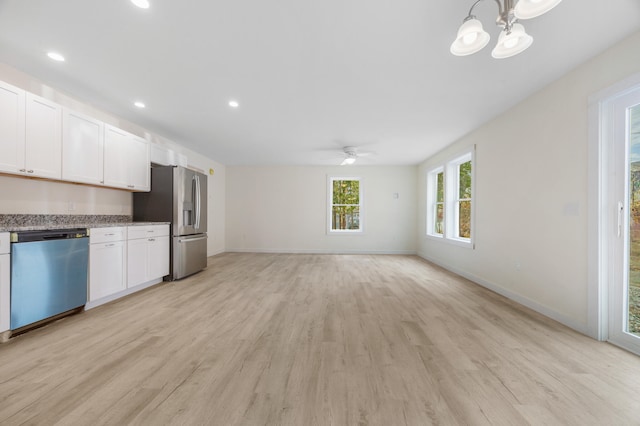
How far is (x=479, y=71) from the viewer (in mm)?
2635

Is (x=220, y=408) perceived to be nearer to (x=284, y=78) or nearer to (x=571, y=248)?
(x=284, y=78)

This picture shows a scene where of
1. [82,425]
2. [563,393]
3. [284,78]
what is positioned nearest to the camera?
[82,425]

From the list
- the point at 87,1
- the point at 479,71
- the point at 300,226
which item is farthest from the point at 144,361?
the point at 300,226

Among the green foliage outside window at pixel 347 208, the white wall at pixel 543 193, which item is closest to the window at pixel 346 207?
the green foliage outside window at pixel 347 208

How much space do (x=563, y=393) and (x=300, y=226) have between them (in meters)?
6.56

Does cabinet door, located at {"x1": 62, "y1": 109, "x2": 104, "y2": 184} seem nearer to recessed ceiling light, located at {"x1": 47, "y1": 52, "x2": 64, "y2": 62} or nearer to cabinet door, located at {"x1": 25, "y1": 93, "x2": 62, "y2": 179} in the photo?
cabinet door, located at {"x1": 25, "y1": 93, "x2": 62, "y2": 179}

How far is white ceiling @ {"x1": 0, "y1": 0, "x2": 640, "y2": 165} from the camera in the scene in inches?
74.9

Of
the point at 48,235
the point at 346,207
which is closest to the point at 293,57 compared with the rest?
the point at 48,235

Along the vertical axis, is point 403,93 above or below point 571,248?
above

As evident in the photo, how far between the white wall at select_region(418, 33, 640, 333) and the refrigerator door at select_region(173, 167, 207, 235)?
503cm

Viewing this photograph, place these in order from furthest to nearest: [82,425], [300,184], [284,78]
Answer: [300,184] → [284,78] → [82,425]

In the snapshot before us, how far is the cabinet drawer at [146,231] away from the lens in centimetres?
359

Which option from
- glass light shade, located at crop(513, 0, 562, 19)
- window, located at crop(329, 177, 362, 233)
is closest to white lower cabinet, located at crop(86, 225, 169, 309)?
glass light shade, located at crop(513, 0, 562, 19)

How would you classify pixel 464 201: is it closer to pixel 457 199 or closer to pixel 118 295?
pixel 457 199
